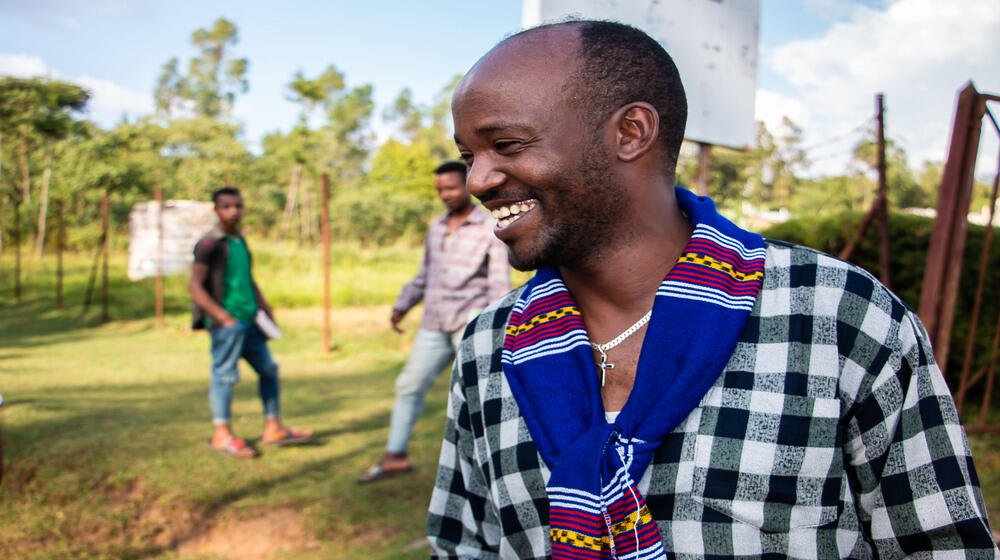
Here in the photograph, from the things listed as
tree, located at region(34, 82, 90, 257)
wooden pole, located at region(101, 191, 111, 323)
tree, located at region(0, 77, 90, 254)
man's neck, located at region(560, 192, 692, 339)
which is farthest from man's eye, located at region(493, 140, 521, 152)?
tree, located at region(34, 82, 90, 257)

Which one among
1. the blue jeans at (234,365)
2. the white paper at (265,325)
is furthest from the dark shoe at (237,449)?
the white paper at (265,325)

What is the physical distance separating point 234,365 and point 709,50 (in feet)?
12.5

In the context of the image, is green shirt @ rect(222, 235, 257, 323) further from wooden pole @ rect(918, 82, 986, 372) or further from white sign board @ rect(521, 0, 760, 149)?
wooden pole @ rect(918, 82, 986, 372)

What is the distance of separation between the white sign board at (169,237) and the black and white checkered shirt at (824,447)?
16.7m

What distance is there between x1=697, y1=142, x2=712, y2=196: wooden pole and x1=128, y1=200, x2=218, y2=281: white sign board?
1542 cm

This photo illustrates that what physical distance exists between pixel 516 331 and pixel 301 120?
30.8 m

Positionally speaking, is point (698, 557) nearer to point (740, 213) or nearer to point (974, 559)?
point (974, 559)

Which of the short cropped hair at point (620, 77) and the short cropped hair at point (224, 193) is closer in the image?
the short cropped hair at point (620, 77)

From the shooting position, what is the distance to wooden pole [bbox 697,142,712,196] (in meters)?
2.71

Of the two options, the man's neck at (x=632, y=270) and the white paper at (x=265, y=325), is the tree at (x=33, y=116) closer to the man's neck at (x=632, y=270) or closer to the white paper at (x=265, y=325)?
the white paper at (x=265, y=325)

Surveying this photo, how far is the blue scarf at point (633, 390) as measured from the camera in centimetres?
117

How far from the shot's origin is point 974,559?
1.10 m

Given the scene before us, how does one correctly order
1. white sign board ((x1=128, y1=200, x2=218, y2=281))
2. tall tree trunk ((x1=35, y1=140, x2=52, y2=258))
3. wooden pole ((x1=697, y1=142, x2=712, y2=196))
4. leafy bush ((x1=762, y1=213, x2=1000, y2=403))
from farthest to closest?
tall tree trunk ((x1=35, y1=140, x2=52, y2=258)) < white sign board ((x1=128, y1=200, x2=218, y2=281)) < leafy bush ((x1=762, y1=213, x2=1000, y2=403)) < wooden pole ((x1=697, y1=142, x2=712, y2=196))

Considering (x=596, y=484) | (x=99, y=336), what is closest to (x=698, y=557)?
(x=596, y=484)
